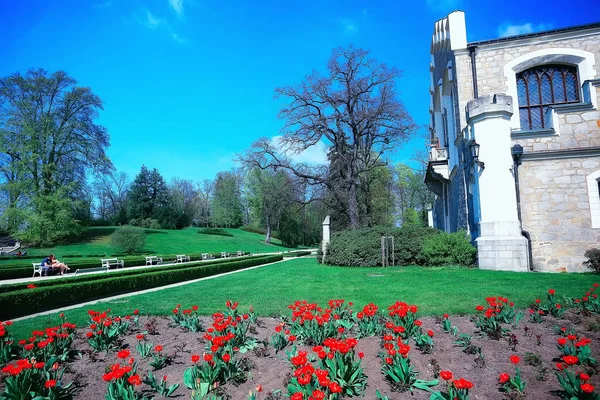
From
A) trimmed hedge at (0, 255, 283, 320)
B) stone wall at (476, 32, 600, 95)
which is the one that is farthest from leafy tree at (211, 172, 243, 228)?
stone wall at (476, 32, 600, 95)

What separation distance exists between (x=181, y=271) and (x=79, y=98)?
3246cm

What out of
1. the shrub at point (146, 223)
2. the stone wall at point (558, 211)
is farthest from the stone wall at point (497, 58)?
the shrub at point (146, 223)

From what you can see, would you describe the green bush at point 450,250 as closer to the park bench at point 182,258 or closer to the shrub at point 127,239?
the park bench at point 182,258

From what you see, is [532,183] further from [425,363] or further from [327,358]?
[327,358]

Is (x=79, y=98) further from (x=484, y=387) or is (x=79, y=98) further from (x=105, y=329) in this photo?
(x=484, y=387)

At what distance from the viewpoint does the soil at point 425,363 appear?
3436mm

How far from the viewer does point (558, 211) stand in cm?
1210

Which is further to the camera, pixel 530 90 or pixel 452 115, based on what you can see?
pixel 452 115

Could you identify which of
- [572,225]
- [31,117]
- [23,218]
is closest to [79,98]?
[31,117]

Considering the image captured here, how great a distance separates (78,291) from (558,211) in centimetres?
1571

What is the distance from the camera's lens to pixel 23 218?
102 ft

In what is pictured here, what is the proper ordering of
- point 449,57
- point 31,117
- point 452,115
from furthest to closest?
point 31,117
point 452,115
point 449,57

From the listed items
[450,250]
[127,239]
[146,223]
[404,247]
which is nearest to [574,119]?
[450,250]

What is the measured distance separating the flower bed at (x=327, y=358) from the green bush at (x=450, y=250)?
7.74 m
